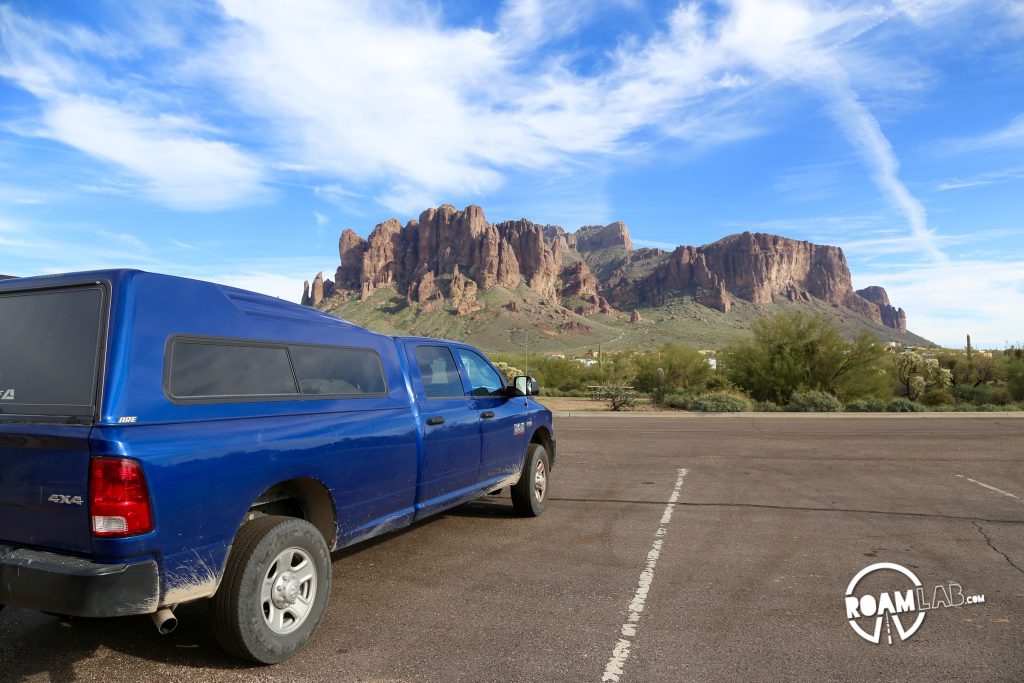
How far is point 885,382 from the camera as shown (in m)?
27.2

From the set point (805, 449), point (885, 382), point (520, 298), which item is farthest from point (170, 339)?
point (520, 298)

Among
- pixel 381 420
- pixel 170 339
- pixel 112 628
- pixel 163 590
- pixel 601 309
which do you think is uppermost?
pixel 601 309

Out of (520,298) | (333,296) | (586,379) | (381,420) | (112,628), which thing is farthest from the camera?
(333,296)

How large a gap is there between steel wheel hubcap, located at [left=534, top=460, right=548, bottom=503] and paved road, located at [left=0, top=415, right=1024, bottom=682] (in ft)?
0.77

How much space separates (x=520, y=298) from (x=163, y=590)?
128 m

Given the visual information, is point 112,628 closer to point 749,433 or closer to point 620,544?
point 620,544

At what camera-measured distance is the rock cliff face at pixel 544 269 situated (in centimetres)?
14638

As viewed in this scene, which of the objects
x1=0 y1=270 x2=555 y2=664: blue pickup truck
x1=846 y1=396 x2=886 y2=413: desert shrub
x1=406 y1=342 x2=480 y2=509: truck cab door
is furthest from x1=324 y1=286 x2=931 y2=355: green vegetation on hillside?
x1=0 y1=270 x2=555 y2=664: blue pickup truck

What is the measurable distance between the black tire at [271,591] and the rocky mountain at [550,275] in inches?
4750

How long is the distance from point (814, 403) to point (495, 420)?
2126cm

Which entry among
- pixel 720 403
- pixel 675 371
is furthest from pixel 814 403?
pixel 675 371

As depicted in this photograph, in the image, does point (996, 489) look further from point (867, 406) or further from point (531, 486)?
point (867, 406)

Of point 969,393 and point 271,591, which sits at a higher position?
point 969,393

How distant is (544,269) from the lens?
15850 cm
